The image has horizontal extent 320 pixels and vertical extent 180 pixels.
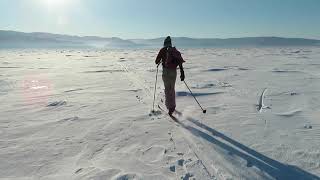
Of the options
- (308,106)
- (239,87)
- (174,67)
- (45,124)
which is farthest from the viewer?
(239,87)

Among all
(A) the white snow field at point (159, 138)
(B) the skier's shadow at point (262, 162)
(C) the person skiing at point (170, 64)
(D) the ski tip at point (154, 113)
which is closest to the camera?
(B) the skier's shadow at point (262, 162)

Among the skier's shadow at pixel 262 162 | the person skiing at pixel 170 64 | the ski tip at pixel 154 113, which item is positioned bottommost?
the ski tip at pixel 154 113

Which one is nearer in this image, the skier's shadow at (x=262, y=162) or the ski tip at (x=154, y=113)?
the skier's shadow at (x=262, y=162)

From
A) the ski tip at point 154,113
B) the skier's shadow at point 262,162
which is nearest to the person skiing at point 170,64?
the ski tip at point 154,113

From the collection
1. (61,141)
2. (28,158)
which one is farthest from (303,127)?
(28,158)

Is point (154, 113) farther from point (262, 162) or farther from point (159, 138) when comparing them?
point (262, 162)

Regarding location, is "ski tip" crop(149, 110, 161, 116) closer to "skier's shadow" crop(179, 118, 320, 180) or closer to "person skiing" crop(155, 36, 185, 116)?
"person skiing" crop(155, 36, 185, 116)

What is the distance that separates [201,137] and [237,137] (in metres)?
0.60

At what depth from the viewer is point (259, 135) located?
18.4 feet

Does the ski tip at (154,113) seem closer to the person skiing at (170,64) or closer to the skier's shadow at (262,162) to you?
the person skiing at (170,64)

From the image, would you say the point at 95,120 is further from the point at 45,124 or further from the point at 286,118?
the point at 286,118

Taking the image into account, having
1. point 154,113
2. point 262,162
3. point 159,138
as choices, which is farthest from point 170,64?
point 262,162

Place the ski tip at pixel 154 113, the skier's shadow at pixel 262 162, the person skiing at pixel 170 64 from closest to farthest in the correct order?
the skier's shadow at pixel 262 162 → the person skiing at pixel 170 64 → the ski tip at pixel 154 113

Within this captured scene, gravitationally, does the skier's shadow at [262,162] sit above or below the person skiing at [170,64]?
below
